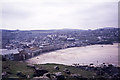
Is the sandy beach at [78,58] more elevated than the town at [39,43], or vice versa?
the town at [39,43]

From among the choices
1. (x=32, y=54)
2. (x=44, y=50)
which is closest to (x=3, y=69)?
(x=32, y=54)

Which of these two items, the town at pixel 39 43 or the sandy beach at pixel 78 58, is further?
the town at pixel 39 43

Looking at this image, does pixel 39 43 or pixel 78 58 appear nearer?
pixel 78 58

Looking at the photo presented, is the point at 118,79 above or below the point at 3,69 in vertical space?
below

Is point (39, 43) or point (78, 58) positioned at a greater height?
point (39, 43)

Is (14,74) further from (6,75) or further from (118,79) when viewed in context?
(118,79)

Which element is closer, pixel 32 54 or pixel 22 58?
pixel 22 58

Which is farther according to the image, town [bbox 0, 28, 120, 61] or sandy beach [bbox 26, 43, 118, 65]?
town [bbox 0, 28, 120, 61]

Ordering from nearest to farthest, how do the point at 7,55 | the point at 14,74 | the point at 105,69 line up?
the point at 14,74 → the point at 105,69 → the point at 7,55

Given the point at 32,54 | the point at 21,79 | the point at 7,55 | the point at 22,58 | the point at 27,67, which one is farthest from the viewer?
the point at 32,54

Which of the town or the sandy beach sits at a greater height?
the town

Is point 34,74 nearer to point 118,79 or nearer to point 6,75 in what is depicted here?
point 6,75
